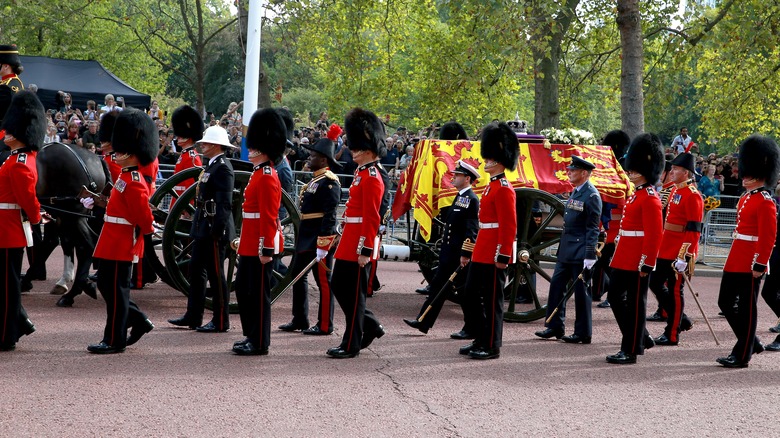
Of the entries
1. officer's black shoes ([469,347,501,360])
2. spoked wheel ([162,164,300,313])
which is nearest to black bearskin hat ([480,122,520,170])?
officer's black shoes ([469,347,501,360])

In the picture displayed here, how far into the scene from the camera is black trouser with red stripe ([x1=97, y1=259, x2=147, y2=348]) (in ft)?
21.5

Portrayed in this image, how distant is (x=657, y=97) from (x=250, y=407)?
16848 mm

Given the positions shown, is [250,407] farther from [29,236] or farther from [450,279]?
[450,279]

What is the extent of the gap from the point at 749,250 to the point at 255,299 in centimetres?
364

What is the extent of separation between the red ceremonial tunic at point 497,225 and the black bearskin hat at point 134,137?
240 centimetres

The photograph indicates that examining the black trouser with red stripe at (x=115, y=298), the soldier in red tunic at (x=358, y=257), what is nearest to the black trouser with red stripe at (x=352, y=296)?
the soldier in red tunic at (x=358, y=257)

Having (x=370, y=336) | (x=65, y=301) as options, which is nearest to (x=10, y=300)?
(x=65, y=301)

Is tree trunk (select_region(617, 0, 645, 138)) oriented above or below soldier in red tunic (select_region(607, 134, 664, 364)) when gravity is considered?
above

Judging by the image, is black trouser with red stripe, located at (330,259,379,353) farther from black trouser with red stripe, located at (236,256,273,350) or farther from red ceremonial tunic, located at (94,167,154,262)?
red ceremonial tunic, located at (94,167,154,262)

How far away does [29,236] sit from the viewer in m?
6.71

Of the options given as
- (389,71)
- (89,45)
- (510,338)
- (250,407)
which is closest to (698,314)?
(510,338)

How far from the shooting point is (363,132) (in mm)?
7059

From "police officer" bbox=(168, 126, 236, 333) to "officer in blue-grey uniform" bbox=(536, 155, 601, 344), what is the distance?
2.61m

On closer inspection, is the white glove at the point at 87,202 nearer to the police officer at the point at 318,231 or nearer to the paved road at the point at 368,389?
the paved road at the point at 368,389
